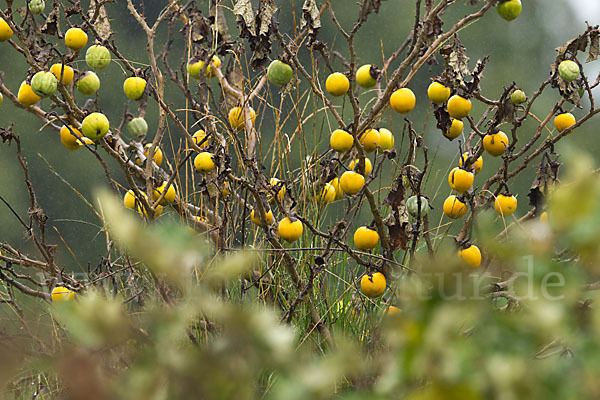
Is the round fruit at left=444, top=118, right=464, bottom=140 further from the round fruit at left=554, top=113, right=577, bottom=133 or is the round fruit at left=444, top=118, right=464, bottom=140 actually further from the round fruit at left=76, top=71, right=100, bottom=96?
the round fruit at left=76, top=71, right=100, bottom=96

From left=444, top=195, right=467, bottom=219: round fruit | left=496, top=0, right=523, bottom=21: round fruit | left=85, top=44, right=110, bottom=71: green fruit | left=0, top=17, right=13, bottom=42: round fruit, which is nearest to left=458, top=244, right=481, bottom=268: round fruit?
left=444, top=195, right=467, bottom=219: round fruit

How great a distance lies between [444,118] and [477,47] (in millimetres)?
6497

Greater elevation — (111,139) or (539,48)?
(539,48)

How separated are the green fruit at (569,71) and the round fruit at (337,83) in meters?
0.44

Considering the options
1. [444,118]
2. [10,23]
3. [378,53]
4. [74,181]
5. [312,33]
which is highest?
[378,53]

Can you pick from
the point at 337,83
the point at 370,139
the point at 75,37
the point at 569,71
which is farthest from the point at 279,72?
the point at 569,71

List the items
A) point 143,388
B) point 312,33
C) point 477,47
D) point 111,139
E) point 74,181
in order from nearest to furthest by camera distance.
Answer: point 143,388, point 312,33, point 111,139, point 74,181, point 477,47

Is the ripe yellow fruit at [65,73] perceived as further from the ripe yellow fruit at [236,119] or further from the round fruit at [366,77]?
the round fruit at [366,77]

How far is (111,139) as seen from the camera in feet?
5.49

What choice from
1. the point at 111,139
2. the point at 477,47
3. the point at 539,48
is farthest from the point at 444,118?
the point at 539,48

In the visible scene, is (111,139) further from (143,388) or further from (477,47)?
(477,47)

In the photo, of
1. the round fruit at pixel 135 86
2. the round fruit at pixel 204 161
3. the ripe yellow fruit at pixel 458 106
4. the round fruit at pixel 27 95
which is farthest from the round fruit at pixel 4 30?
the ripe yellow fruit at pixel 458 106

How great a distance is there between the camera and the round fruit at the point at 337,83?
1368mm

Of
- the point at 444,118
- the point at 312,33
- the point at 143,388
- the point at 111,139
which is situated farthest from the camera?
the point at 111,139
